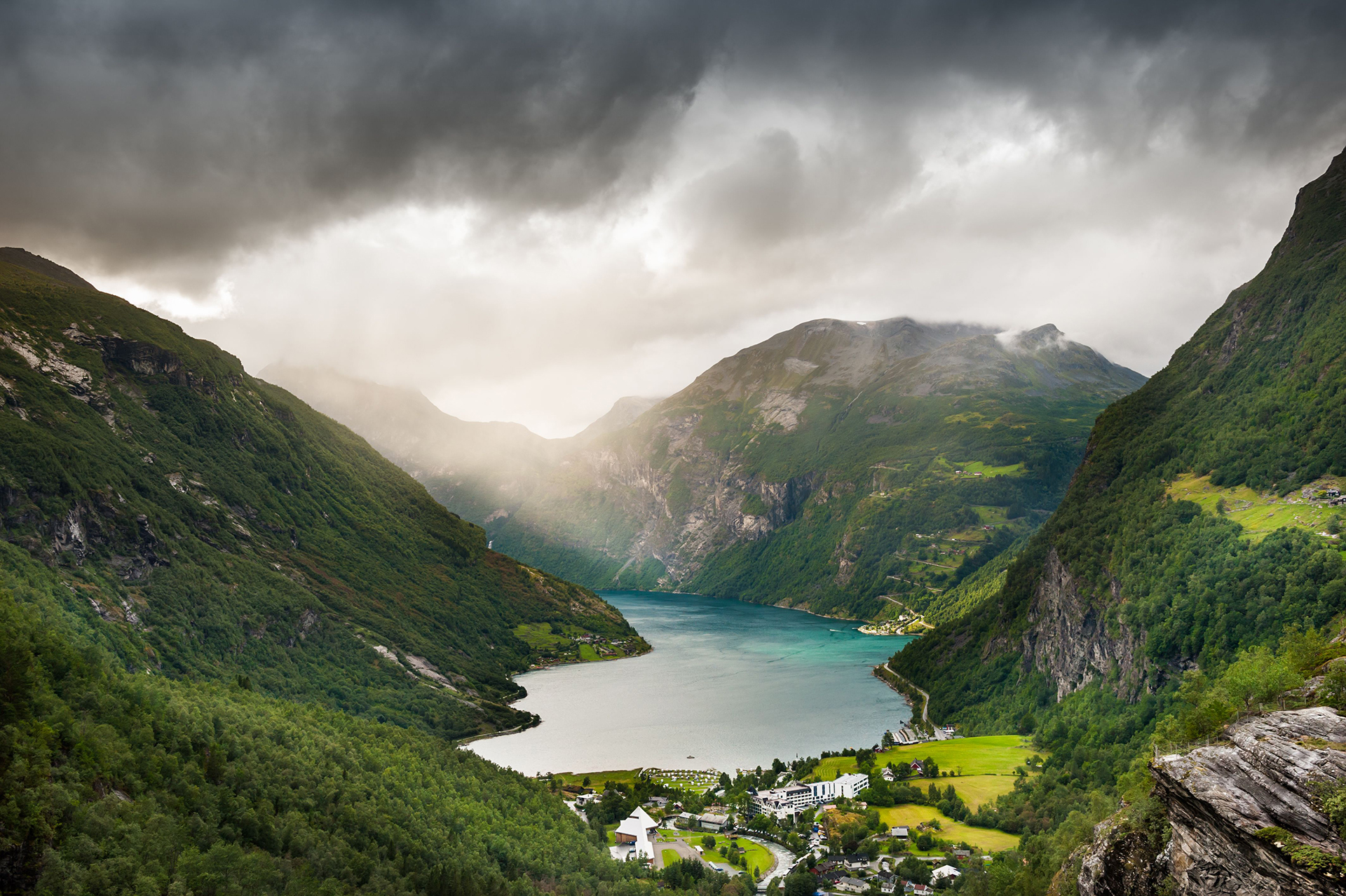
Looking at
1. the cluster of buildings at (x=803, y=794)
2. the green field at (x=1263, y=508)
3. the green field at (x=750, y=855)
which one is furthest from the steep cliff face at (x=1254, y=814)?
the green field at (x=1263, y=508)

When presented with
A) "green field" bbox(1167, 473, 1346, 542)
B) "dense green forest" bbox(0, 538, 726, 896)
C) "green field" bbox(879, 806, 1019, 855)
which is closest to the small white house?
"dense green forest" bbox(0, 538, 726, 896)

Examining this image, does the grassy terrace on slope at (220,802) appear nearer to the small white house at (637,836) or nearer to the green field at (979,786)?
the small white house at (637,836)

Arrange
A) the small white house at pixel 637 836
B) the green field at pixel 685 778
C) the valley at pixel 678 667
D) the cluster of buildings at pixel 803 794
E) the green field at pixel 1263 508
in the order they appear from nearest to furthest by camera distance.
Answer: the valley at pixel 678 667, the small white house at pixel 637 836, the green field at pixel 1263 508, the cluster of buildings at pixel 803 794, the green field at pixel 685 778

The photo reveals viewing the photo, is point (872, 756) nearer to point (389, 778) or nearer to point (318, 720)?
point (389, 778)

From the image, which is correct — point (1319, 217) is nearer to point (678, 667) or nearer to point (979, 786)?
point (979, 786)

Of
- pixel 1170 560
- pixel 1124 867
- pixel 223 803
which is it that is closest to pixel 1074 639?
pixel 1170 560

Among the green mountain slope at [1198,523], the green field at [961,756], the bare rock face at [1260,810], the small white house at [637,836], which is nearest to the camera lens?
the bare rock face at [1260,810]

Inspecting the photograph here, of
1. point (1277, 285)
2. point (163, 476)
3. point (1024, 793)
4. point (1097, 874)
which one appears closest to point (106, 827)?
point (1097, 874)
